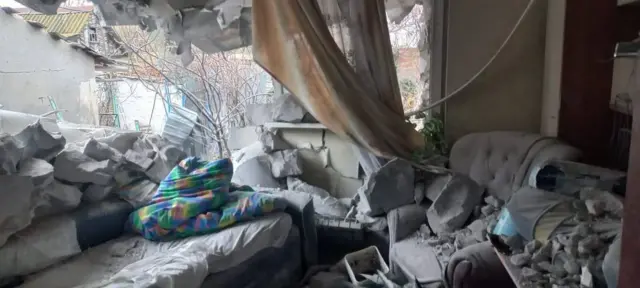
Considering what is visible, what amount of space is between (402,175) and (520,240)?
1170 millimetres

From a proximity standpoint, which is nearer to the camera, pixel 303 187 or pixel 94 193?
pixel 94 193

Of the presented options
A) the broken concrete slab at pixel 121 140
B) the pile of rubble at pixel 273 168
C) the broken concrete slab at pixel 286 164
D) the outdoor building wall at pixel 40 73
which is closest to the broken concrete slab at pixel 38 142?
the broken concrete slab at pixel 121 140

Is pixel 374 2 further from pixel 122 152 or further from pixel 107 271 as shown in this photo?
pixel 107 271

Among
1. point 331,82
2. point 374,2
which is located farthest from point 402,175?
point 374,2

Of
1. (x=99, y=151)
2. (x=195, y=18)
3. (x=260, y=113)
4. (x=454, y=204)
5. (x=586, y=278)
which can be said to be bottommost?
(x=454, y=204)

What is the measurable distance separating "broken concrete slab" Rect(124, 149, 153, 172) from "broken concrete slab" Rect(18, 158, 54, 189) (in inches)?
17.0

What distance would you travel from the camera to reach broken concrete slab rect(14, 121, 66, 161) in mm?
2119

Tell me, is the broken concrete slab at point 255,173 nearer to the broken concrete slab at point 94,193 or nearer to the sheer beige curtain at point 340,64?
the sheer beige curtain at point 340,64

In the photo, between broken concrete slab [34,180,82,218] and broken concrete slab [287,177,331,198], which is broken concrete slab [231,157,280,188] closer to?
broken concrete slab [287,177,331,198]

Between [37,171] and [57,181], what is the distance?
150 millimetres

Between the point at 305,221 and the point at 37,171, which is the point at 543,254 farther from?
the point at 37,171

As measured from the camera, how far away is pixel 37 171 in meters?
2.08

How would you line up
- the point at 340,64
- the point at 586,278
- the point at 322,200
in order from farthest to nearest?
1. the point at 322,200
2. the point at 340,64
3. the point at 586,278

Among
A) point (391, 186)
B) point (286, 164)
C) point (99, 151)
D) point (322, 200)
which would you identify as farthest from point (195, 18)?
point (391, 186)
